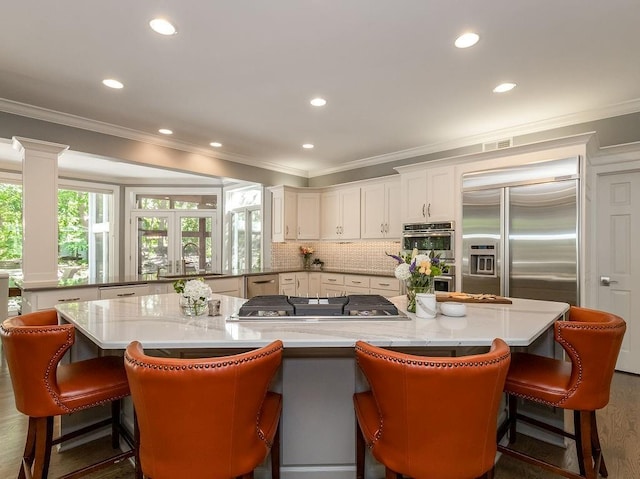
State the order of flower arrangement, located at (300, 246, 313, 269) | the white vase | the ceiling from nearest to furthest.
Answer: the white vase
the ceiling
flower arrangement, located at (300, 246, 313, 269)

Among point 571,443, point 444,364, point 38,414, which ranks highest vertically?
point 444,364

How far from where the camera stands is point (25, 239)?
3398mm

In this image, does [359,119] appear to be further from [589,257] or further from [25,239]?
[25,239]

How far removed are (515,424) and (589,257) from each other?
2.19 meters

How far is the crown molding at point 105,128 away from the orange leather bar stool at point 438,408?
4.12m

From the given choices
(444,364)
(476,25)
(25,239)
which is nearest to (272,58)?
(476,25)

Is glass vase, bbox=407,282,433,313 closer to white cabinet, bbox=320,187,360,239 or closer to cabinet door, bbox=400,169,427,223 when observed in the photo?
cabinet door, bbox=400,169,427,223

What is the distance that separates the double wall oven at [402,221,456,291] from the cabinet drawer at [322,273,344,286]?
1.33 m

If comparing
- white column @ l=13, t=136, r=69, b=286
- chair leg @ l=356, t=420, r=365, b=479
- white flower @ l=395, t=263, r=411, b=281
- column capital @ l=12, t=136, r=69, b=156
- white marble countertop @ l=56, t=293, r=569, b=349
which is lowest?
chair leg @ l=356, t=420, r=365, b=479

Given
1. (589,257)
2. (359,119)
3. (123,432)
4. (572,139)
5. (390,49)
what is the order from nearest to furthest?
(123,432), (390,49), (572,139), (589,257), (359,119)

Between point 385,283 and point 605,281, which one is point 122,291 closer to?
point 385,283

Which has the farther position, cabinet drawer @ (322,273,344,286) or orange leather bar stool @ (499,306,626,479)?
cabinet drawer @ (322,273,344,286)

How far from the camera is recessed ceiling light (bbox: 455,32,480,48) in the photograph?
2.30 meters

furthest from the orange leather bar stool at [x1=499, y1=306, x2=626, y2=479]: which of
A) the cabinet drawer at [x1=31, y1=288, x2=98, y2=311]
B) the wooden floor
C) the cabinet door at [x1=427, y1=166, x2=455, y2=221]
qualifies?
the cabinet drawer at [x1=31, y1=288, x2=98, y2=311]
